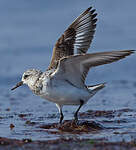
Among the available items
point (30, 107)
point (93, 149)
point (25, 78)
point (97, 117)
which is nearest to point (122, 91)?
point (30, 107)

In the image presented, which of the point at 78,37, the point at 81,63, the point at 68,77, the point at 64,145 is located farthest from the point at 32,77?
the point at 64,145

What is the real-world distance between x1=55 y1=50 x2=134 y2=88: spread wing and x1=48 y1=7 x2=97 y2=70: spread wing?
37.8 inches

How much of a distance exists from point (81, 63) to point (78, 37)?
165 cm

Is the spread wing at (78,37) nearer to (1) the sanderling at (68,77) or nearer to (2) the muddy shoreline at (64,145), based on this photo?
(1) the sanderling at (68,77)

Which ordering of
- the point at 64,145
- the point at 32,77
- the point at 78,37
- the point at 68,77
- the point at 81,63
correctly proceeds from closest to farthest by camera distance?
the point at 64,145
the point at 81,63
the point at 68,77
the point at 32,77
the point at 78,37

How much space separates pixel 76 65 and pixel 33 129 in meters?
1.31

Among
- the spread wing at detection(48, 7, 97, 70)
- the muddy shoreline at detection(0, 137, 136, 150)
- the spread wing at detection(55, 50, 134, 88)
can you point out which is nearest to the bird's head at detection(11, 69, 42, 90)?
the spread wing at detection(55, 50, 134, 88)

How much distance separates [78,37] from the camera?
9.34 meters

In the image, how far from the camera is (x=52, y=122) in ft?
29.1

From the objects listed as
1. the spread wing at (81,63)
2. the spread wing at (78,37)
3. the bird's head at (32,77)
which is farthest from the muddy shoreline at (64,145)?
the spread wing at (78,37)

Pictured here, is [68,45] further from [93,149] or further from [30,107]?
[93,149]

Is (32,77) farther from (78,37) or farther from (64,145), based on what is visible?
(64,145)

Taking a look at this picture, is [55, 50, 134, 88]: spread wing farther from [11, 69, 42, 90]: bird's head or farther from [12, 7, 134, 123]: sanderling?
[11, 69, 42, 90]: bird's head

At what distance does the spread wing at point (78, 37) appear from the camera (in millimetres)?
9141
